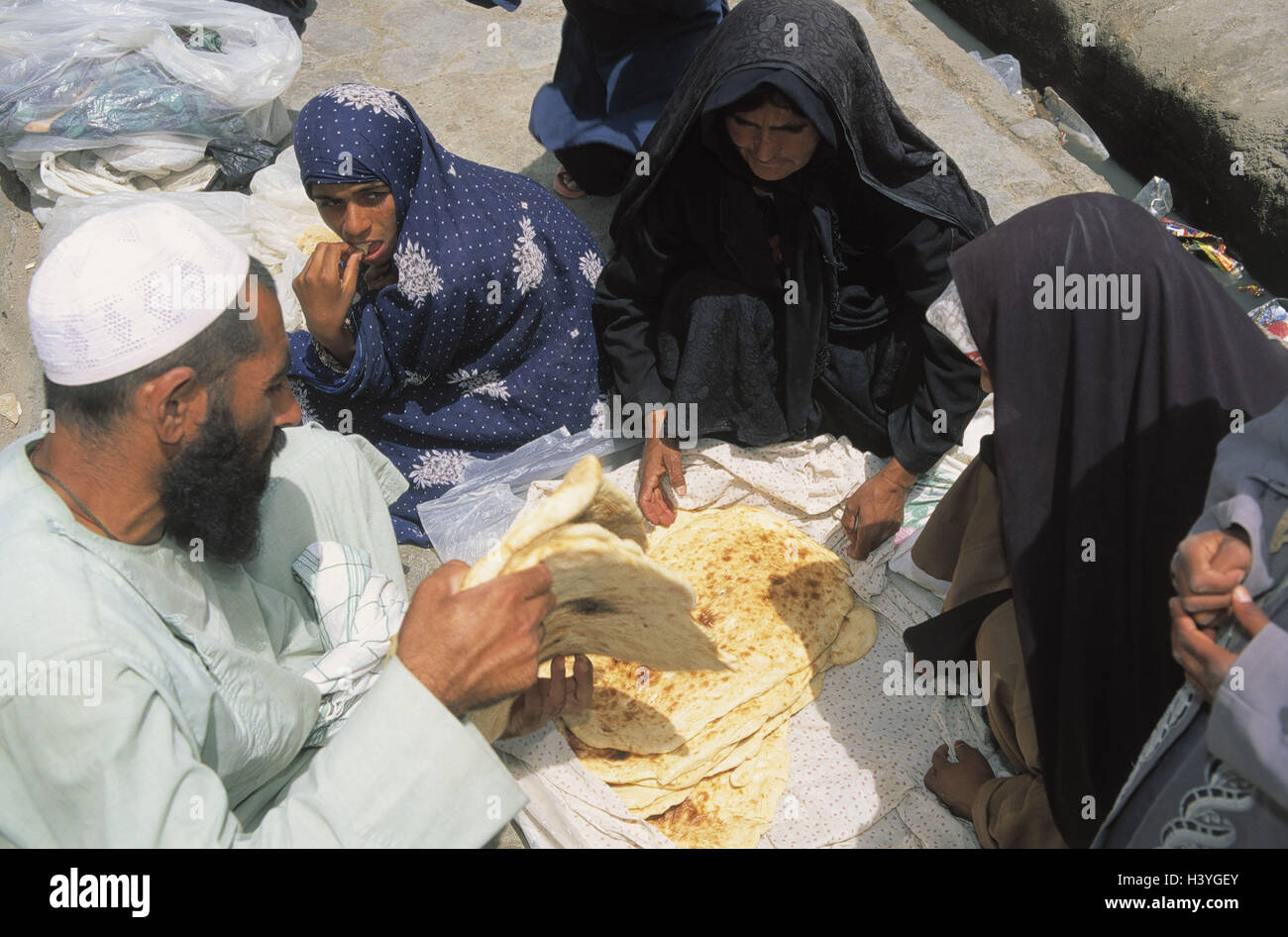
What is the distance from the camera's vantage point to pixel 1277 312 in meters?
3.50

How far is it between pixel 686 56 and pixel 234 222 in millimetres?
2032

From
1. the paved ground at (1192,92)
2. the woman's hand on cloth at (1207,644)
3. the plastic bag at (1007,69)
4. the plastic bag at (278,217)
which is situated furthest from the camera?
the plastic bag at (1007,69)

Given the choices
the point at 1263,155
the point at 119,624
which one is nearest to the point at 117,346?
the point at 119,624

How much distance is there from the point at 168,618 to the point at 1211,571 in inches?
71.6

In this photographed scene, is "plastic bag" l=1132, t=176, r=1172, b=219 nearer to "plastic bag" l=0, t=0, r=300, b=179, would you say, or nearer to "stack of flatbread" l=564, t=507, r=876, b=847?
"stack of flatbread" l=564, t=507, r=876, b=847

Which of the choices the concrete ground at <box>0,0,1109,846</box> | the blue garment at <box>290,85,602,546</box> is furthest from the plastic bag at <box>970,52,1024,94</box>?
the blue garment at <box>290,85,602,546</box>

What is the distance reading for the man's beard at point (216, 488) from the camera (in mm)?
1754

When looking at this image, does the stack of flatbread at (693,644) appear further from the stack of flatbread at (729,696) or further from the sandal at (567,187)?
the sandal at (567,187)

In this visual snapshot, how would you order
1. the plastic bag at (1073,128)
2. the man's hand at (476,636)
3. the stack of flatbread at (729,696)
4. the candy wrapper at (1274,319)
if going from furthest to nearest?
1. the plastic bag at (1073,128)
2. the candy wrapper at (1274,319)
3. the stack of flatbread at (729,696)
4. the man's hand at (476,636)

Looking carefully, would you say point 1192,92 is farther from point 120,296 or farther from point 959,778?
point 120,296

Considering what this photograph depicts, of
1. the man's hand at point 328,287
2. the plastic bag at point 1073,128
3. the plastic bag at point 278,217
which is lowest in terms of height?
the plastic bag at point 278,217

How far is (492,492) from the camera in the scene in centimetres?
328

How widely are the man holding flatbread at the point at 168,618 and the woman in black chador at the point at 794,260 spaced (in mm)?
1452

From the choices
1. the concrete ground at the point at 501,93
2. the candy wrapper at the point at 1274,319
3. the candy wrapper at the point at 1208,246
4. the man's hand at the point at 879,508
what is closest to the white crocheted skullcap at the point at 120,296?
the man's hand at the point at 879,508
